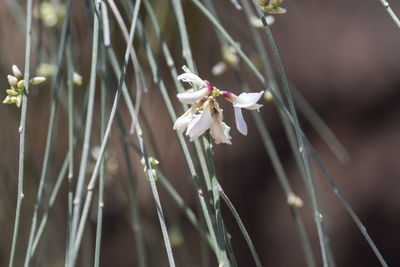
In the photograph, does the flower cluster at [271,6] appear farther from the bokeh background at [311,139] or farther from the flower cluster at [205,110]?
the bokeh background at [311,139]

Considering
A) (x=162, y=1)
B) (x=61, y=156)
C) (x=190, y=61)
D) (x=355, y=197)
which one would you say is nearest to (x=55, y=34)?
(x=162, y=1)

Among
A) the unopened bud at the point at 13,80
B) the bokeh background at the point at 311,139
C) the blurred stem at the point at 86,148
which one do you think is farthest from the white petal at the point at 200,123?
the bokeh background at the point at 311,139

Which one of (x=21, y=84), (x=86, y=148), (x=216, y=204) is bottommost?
(x=216, y=204)

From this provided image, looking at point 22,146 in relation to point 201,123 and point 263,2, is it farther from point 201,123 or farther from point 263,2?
point 263,2

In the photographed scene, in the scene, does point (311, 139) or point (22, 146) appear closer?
point (22, 146)

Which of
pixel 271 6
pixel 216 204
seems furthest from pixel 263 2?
pixel 216 204

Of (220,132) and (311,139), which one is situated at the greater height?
(311,139)

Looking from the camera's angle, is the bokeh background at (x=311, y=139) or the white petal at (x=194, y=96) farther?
the bokeh background at (x=311, y=139)

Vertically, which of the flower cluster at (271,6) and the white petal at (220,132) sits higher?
the flower cluster at (271,6)
